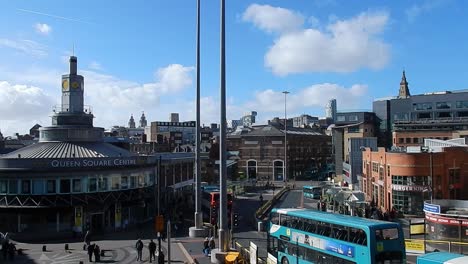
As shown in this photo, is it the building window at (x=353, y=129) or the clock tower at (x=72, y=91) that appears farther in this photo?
the building window at (x=353, y=129)

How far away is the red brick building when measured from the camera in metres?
50.3

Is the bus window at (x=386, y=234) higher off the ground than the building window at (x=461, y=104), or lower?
lower

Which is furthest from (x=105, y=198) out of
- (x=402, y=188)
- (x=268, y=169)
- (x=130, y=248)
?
(x=268, y=169)

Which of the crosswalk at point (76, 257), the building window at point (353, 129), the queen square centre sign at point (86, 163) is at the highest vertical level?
the building window at point (353, 129)

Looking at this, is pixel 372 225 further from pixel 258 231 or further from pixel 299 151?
pixel 299 151

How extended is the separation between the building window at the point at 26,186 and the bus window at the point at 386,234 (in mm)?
34035

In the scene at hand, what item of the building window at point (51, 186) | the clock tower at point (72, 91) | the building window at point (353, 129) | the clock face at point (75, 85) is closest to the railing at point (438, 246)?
the building window at point (51, 186)

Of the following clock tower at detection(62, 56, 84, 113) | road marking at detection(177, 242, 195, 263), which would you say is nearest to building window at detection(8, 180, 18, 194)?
clock tower at detection(62, 56, 84, 113)

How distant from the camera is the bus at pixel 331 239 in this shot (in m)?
23.2

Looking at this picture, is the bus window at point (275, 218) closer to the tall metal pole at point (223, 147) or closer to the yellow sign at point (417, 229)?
the tall metal pole at point (223, 147)

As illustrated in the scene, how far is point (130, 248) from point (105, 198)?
9.56m

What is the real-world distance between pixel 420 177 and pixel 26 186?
3877 cm

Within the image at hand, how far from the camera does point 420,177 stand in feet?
165

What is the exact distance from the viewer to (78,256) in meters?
36.6
